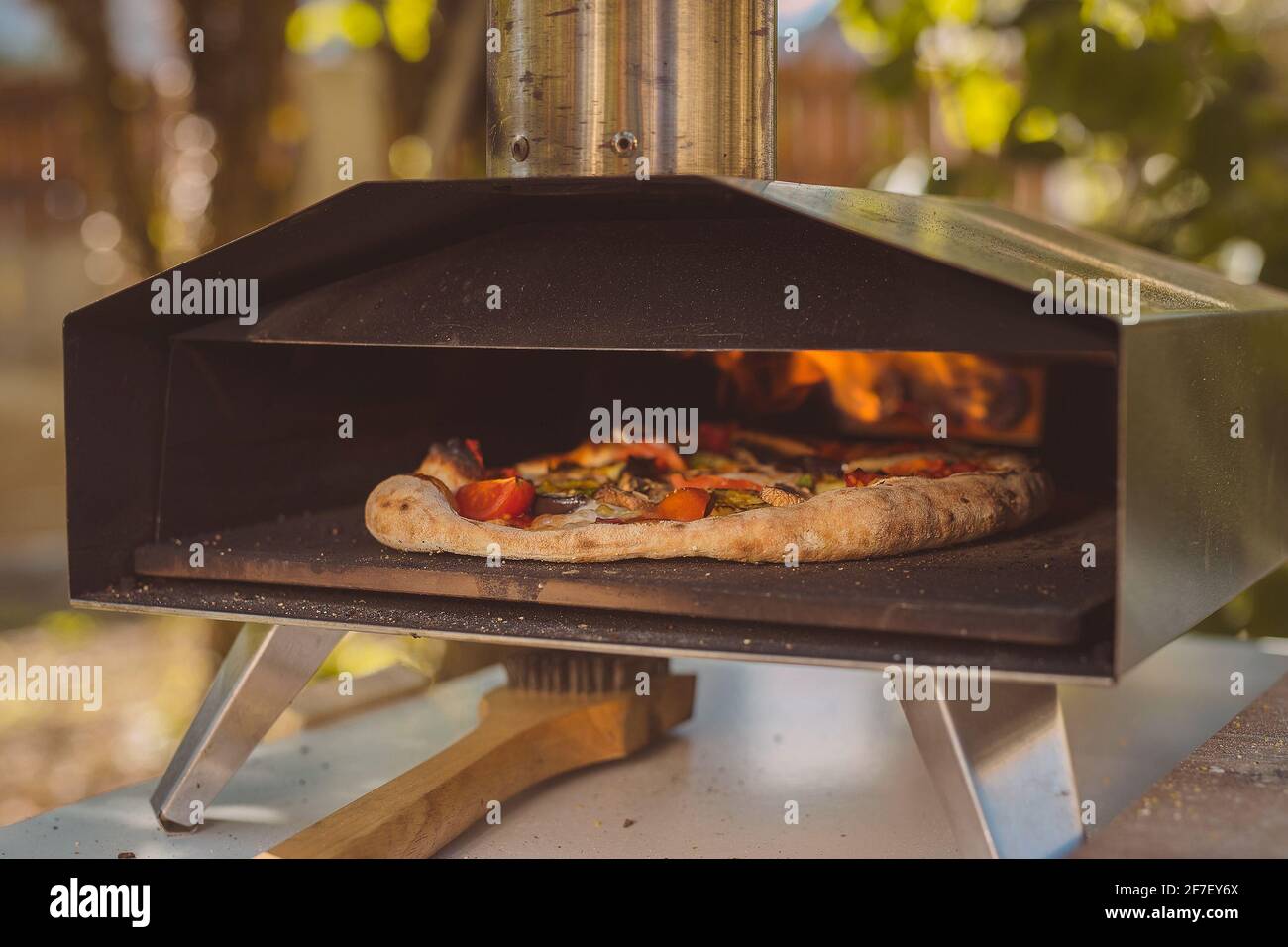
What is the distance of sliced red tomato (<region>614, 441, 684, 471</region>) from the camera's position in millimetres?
3135

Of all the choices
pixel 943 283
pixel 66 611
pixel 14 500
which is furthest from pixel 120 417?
pixel 14 500

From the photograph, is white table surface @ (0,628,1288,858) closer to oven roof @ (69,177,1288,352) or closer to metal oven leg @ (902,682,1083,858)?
metal oven leg @ (902,682,1083,858)

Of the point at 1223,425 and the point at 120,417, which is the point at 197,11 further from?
the point at 1223,425

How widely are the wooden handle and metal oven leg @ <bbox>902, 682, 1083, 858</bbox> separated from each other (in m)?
0.88

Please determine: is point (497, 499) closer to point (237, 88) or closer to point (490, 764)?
point (490, 764)

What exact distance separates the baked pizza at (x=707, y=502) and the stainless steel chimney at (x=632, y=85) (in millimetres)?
581

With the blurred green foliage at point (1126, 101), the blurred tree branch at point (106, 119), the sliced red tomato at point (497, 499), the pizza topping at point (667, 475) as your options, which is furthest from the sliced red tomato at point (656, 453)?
the blurred tree branch at point (106, 119)

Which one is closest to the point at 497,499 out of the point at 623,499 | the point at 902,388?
the point at 623,499

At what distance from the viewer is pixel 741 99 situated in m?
2.58

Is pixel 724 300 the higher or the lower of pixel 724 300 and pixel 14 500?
the higher

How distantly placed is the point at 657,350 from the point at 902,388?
4.66 ft
